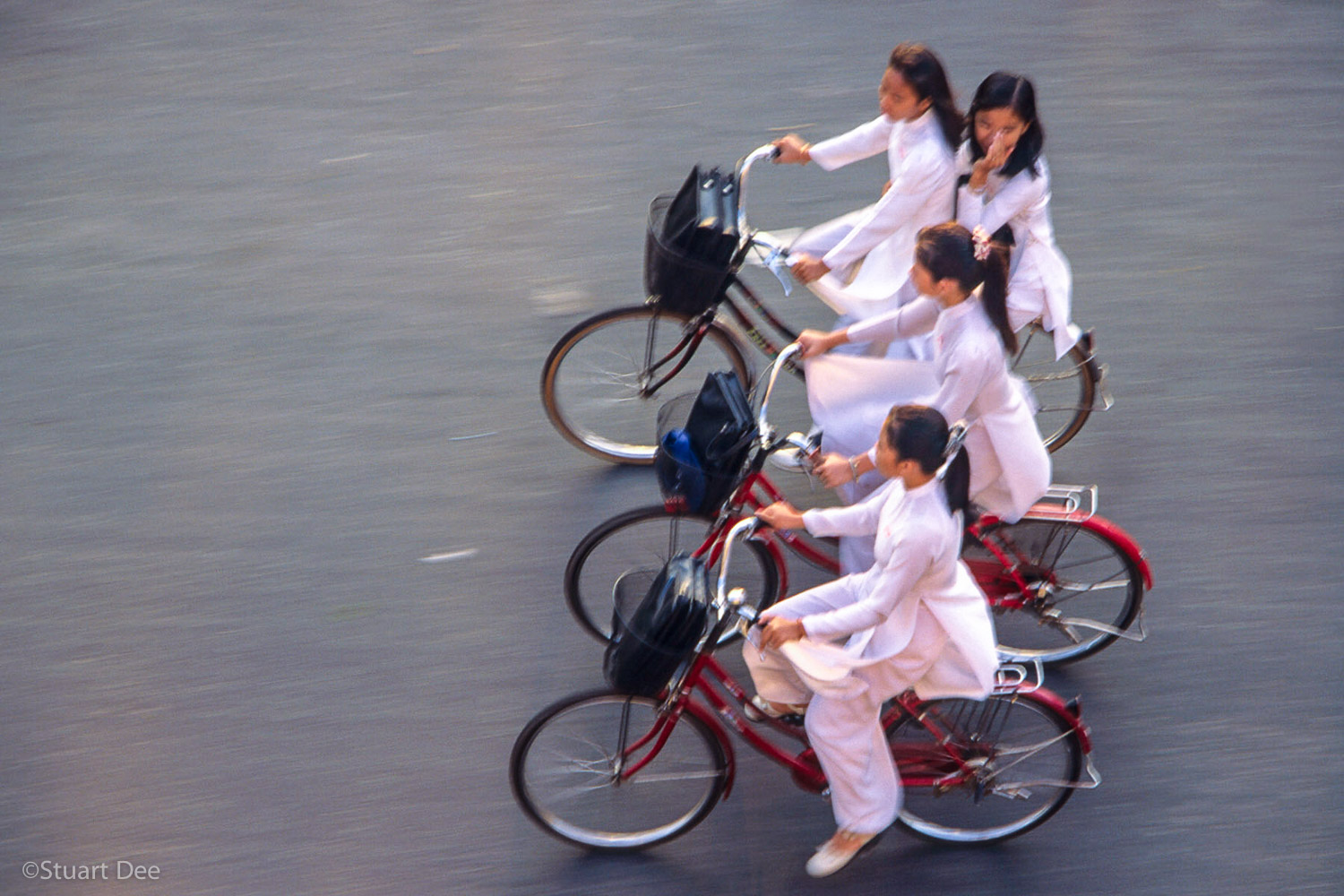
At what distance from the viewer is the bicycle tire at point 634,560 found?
14.4 feet

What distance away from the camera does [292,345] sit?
5.92m

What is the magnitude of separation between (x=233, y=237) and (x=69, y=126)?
1.56m

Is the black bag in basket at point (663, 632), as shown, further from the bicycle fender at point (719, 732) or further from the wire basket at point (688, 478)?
the wire basket at point (688, 478)

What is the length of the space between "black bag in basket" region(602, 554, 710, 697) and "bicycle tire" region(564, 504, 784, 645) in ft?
2.29

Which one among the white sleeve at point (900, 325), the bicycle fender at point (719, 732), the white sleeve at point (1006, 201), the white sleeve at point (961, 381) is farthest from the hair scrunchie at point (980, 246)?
the bicycle fender at point (719, 732)

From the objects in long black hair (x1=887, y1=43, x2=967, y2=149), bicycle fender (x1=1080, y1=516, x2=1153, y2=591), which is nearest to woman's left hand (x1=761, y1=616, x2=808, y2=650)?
bicycle fender (x1=1080, y1=516, x2=1153, y2=591)

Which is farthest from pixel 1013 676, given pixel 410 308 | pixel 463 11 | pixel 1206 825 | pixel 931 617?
pixel 463 11

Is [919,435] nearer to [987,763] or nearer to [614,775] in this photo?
[987,763]

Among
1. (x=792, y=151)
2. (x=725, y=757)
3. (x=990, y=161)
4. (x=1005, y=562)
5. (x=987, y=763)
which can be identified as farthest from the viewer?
(x=792, y=151)

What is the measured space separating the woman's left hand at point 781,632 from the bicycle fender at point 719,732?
1.09 ft

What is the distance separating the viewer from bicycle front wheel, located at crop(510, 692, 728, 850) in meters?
3.83

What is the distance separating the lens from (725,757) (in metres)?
3.85

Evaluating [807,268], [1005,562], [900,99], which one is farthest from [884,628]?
[900,99]

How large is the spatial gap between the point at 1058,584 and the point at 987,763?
833mm
